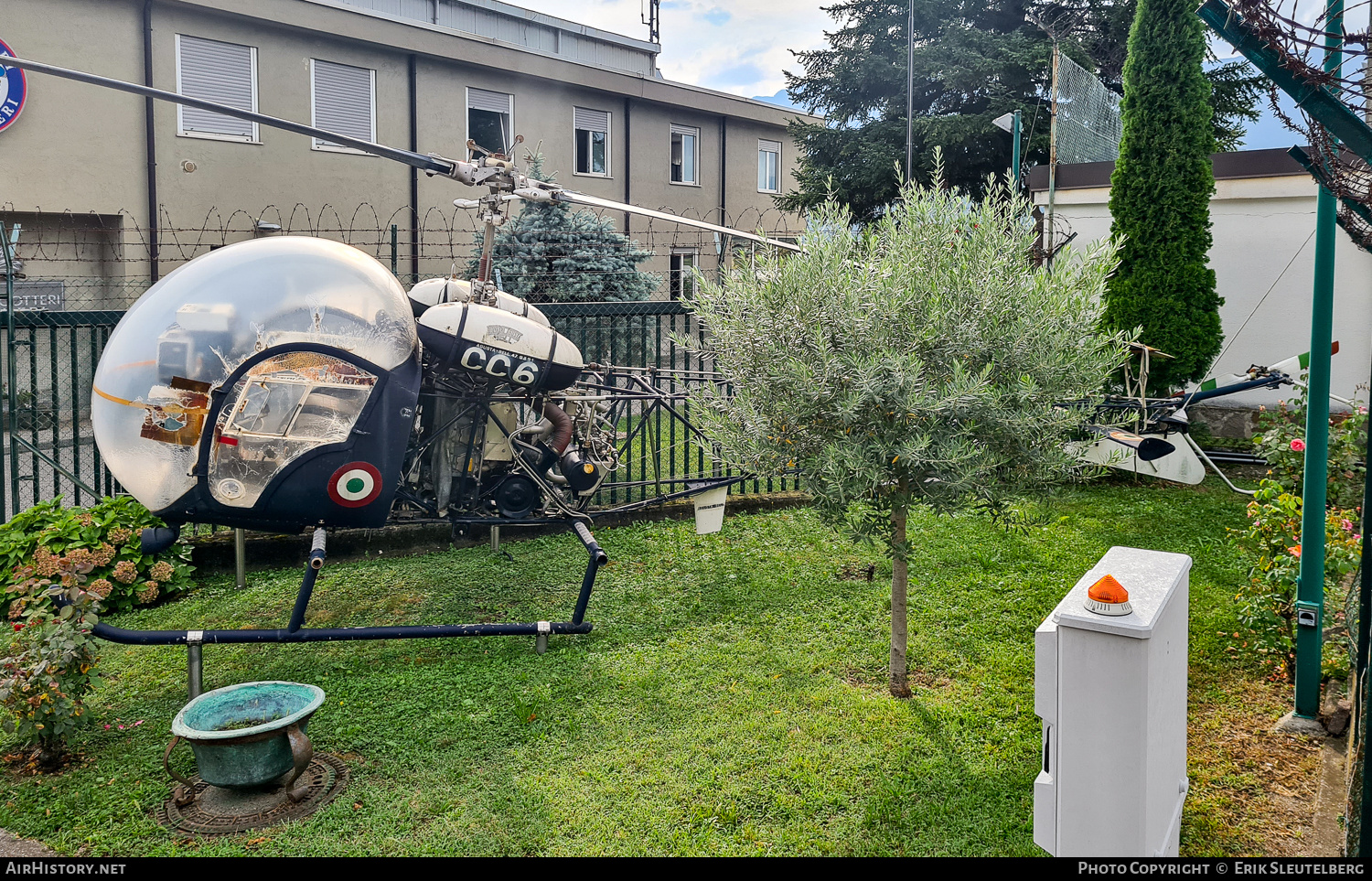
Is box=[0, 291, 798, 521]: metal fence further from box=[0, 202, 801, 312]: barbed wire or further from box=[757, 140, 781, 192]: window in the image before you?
box=[757, 140, 781, 192]: window

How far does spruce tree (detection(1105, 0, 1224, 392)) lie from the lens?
1020cm

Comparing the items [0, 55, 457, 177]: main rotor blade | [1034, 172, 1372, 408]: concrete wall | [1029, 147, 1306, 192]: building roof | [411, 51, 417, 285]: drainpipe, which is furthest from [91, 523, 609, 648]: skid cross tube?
[411, 51, 417, 285]: drainpipe

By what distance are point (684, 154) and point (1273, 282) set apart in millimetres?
14100

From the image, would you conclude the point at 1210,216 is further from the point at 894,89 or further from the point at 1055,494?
the point at 894,89

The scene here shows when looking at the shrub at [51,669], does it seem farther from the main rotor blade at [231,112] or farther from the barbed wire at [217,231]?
the barbed wire at [217,231]

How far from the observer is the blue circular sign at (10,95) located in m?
12.6

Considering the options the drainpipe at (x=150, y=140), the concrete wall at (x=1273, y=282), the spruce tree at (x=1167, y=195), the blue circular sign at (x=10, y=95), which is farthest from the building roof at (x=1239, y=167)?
the blue circular sign at (x=10, y=95)

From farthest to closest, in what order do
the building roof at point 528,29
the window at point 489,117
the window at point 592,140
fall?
the building roof at point 528,29 < the window at point 592,140 < the window at point 489,117

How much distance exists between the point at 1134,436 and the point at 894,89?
15498 millimetres

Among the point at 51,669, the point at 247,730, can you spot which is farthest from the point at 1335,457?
the point at 51,669

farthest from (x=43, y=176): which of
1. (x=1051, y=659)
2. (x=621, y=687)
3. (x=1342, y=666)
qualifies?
(x=1342, y=666)

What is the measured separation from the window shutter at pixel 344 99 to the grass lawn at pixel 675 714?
1146 centimetres

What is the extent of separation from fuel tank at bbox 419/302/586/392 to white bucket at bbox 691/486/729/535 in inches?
70.4

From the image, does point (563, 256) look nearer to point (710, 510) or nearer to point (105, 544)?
point (710, 510)
